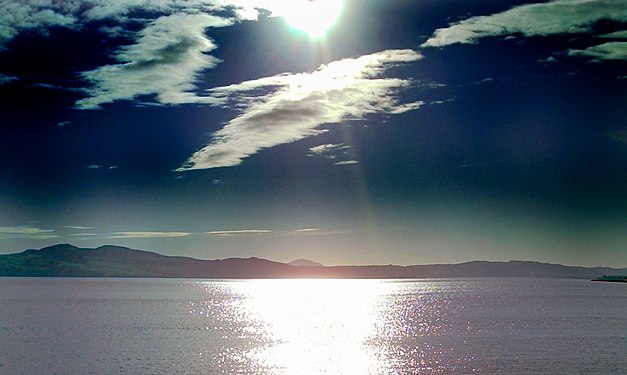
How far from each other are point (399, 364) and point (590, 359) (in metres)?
23.8

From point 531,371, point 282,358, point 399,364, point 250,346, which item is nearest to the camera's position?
point 531,371

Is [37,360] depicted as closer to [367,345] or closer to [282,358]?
[282,358]

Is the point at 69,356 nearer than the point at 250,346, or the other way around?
the point at 69,356

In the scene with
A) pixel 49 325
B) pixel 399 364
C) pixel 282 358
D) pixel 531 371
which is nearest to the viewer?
pixel 531 371

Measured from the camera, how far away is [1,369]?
216 ft

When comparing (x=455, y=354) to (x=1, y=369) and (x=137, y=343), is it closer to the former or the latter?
(x=137, y=343)

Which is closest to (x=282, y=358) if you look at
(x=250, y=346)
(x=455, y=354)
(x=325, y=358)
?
(x=325, y=358)

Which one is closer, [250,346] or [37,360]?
[37,360]

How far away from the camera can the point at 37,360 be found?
2832 inches

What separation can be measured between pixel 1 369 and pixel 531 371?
56.7 m

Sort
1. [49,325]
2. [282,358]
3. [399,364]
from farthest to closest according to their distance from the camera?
[49,325] → [282,358] → [399,364]

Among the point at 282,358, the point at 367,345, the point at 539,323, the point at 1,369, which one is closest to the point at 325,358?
the point at 282,358

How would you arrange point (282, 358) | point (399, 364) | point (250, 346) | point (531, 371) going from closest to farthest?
point (531, 371), point (399, 364), point (282, 358), point (250, 346)

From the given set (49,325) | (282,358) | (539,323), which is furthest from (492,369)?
(49,325)
